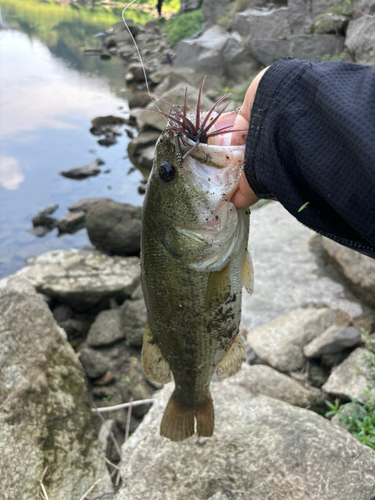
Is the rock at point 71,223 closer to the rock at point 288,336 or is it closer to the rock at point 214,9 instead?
the rock at point 288,336

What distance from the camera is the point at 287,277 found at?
614cm

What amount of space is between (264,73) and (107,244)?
6.91m

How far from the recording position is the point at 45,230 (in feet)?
34.7

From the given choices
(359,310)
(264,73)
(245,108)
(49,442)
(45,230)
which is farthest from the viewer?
(45,230)

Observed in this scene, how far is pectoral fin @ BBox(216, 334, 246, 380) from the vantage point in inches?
103

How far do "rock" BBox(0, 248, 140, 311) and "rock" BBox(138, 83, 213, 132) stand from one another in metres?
5.71

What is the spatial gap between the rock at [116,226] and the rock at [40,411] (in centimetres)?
417

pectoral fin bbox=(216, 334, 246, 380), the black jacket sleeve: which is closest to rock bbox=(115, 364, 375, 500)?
pectoral fin bbox=(216, 334, 246, 380)

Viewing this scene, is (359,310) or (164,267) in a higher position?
(164,267)

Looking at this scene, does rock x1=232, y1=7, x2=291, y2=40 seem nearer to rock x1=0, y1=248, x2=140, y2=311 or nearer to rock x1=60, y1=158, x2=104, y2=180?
rock x1=60, y1=158, x2=104, y2=180

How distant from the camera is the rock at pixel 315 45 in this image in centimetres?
1223

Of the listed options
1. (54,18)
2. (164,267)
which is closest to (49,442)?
(164,267)

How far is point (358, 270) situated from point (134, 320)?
3.39m

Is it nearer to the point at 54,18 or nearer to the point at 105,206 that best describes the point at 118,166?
the point at 105,206
